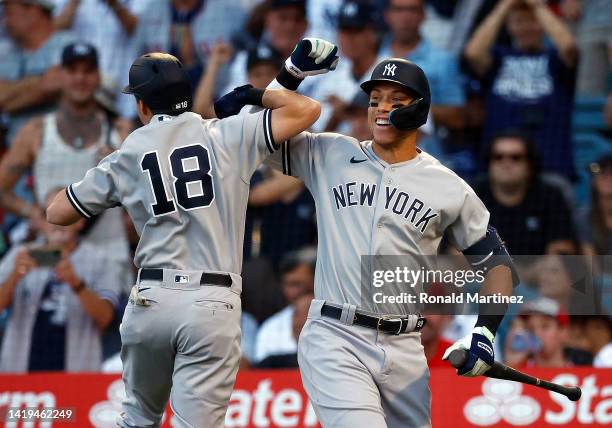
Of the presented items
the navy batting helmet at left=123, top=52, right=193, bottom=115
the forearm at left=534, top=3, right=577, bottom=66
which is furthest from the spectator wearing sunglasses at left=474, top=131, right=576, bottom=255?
the navy batting helmet at left=123, top=52, right=193, bottom=115

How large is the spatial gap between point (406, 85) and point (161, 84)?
3.15 feet

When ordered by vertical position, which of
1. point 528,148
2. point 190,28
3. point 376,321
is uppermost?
point 190,28

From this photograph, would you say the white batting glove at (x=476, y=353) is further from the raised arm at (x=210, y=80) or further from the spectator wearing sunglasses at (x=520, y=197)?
the raised arm at (x=210, y=80)

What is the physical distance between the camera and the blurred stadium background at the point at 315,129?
24.9 ft

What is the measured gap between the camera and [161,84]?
14.1ft

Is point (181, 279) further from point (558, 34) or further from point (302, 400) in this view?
point (558, 34)

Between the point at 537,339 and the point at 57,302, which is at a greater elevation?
the point at 57,302

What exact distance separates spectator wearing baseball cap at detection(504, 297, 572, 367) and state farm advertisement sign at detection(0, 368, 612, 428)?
0.60 m

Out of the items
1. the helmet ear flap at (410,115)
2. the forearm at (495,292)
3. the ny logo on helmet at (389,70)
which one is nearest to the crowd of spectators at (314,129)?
the forearm at (495,292)

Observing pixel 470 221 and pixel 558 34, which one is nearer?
pixel 470 221

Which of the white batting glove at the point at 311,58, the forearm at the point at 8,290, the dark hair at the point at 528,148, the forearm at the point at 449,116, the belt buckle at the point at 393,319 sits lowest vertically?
the belt buckle at the point at 393,319

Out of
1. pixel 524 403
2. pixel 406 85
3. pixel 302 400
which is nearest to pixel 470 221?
pixel 406 85

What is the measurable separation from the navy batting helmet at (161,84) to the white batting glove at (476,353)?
4.71 feet

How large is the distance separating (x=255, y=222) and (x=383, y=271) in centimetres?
397
